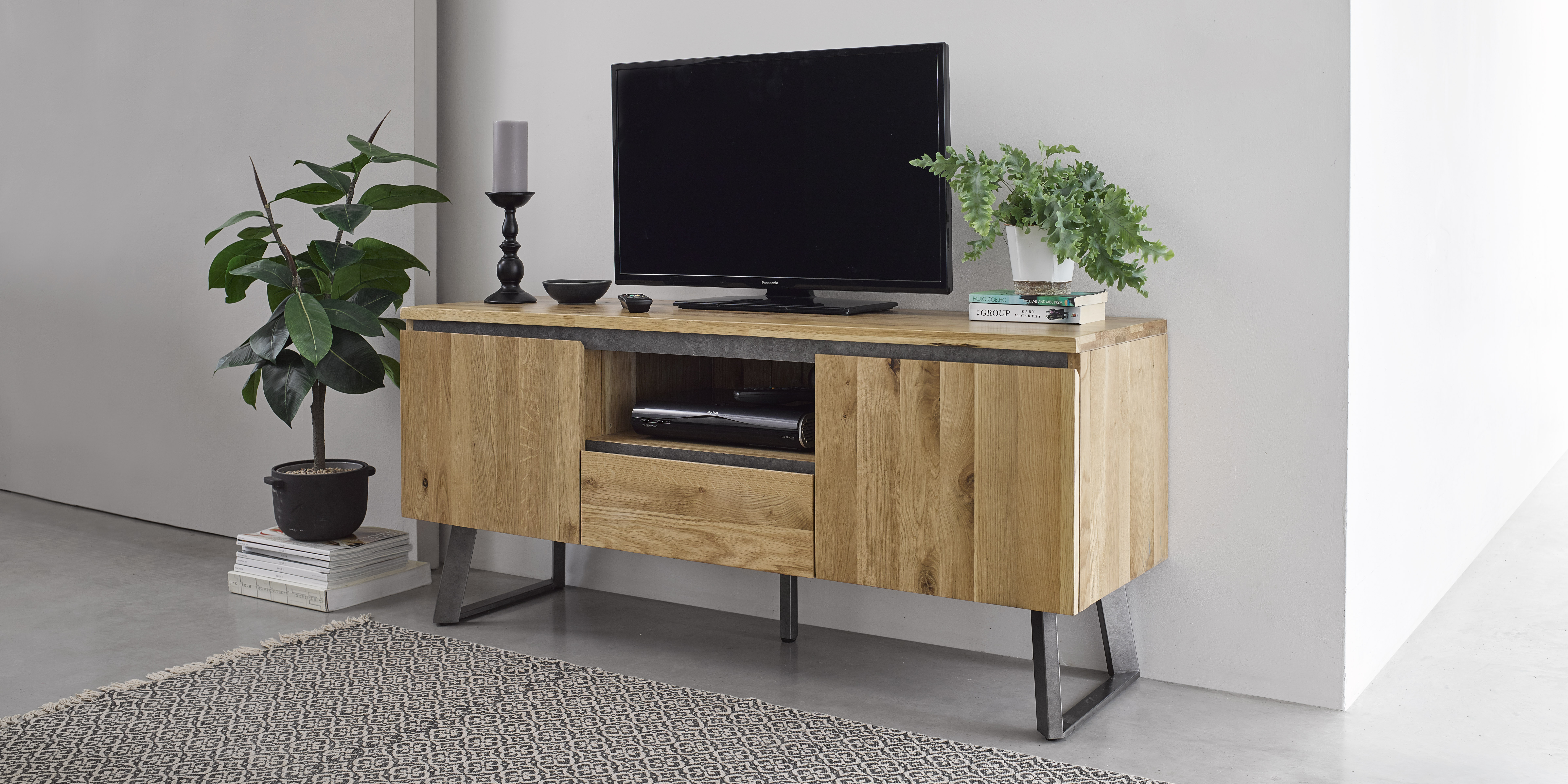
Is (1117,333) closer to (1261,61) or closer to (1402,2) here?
(1261,61)

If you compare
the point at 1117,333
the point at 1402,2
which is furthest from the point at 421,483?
the point at 1402,2

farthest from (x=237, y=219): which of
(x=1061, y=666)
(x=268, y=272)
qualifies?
(x=1061, y=666)

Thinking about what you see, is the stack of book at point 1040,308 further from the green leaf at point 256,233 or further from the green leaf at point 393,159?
the green leaf at point 256,233

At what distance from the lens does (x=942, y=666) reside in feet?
8.61

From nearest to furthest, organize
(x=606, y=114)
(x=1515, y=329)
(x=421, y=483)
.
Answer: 1. (x=421, y=483)
2. (x=606, y=114)
3. (x=1515, y=329)

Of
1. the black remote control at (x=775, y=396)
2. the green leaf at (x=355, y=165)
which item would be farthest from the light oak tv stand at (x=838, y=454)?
the green leaf at (x=355, y=165)

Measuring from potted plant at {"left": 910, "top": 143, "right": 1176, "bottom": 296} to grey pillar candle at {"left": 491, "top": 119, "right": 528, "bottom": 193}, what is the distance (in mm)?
1038

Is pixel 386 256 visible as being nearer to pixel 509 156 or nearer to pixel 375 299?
pixel 375 299

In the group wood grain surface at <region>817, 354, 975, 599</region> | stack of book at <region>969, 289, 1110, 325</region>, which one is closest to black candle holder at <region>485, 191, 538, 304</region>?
wood grain surface at <region>817, 354, 975, 599</region>

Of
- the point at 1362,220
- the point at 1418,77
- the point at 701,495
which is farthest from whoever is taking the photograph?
the point at 1418,77

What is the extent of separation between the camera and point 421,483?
2861 millimetres

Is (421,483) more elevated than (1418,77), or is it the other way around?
(1418,77)

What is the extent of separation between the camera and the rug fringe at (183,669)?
2.25m

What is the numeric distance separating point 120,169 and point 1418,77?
3713 mm
